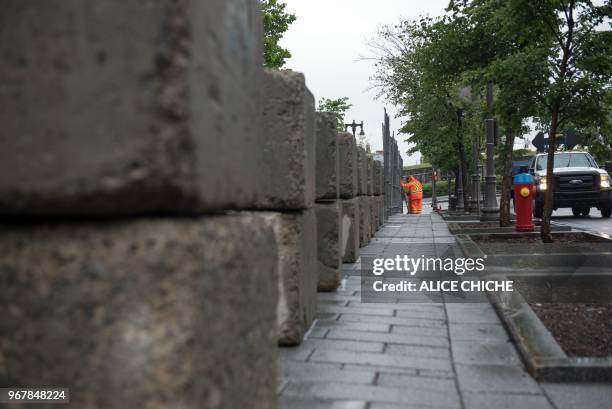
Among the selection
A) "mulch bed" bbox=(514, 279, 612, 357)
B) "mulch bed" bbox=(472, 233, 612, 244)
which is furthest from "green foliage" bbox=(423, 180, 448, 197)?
"mulch bed" bbox=(514, 279, 612, 357)

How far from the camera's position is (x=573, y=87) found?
8477 millimetres

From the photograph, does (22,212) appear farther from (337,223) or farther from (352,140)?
(352,140)

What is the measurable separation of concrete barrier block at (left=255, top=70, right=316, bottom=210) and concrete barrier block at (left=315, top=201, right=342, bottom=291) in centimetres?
201

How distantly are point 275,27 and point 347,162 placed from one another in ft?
74.1

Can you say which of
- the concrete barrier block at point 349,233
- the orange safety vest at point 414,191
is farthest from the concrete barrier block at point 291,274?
the orange safety vest at point 414,191

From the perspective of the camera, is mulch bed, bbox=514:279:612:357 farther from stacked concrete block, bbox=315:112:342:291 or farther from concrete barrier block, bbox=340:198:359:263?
concrete barrier block, bbox=340:198:359:263

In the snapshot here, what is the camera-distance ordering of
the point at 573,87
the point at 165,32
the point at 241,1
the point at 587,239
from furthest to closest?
the point at 587,239 → the point at 573,87 → the point at 241,1 → the point at 165,32

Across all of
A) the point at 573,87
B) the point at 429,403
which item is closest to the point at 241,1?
the point at 429,403

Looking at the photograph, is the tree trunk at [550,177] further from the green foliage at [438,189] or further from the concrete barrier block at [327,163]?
the green foliage at [438,189]

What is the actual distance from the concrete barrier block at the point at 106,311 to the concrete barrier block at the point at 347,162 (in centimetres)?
620

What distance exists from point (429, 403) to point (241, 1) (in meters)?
1.95

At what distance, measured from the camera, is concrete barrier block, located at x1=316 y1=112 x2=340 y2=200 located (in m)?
5.69

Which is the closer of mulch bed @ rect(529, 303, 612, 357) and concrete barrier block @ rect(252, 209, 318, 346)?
mulch bed @ rect(529, 303, 612, 357)

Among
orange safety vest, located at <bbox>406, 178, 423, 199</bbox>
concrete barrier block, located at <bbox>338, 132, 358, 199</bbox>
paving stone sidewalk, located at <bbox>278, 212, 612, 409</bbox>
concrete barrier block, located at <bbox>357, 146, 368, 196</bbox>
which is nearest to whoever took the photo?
paving stone sidewalk, located at <bbox>278, 212, 612, 409</bbox>
